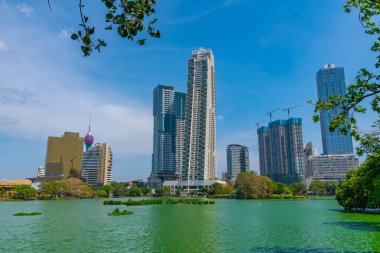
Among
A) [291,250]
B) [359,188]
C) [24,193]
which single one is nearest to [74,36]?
[291,250]

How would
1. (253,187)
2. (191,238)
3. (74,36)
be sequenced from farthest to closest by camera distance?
(253,187)
(191,238)
(74,36)

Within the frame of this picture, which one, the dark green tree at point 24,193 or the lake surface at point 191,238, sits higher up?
the dark green tree at point 24,193

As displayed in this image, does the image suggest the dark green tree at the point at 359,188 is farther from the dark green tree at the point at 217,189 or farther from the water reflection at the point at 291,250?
the dark green tree at the point at 217,189

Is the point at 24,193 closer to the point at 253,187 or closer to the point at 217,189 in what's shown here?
the point at 217,189

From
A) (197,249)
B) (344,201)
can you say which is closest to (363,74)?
(197,249)

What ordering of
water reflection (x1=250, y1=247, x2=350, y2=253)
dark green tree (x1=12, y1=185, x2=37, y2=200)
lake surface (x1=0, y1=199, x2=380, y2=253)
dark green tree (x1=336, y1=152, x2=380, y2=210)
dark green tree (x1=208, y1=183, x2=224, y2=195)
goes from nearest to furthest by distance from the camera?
water reflection (x1=250, y1=247, x2=350, y2=253) < lake surface (x1=0, y1=199, x2=380, y2=253) < dark green tree (x1=336, y1=152, x2=380, y2=210) < dark green tree (x1=12, y1=185, x2=37, y2=200) < dark green tree (x1=208, y1=183, x2=224, y2=195)

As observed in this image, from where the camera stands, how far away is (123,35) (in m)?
7.83

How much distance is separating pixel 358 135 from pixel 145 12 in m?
12.5

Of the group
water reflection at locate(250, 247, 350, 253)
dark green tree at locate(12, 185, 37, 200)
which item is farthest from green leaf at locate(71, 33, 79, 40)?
dark green tree at locate(12, 185, 37, 200)

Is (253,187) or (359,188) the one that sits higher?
(359,188)

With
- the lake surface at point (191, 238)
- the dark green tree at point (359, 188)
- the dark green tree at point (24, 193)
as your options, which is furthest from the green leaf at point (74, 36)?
the dark green tree at point (24, 193)

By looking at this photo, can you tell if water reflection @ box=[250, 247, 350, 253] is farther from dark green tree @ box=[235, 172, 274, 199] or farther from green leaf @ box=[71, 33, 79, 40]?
dark green tree @ box=[235, 172, 274, 199]

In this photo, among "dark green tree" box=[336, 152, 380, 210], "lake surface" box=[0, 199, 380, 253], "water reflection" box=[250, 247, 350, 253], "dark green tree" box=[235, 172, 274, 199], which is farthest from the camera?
"dark green tree" box=[235, 172, 274, 199]

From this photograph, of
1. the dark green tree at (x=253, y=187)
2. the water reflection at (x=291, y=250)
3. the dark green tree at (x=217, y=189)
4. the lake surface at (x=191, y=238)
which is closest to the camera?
the water reflection at (x=291, y=250)
